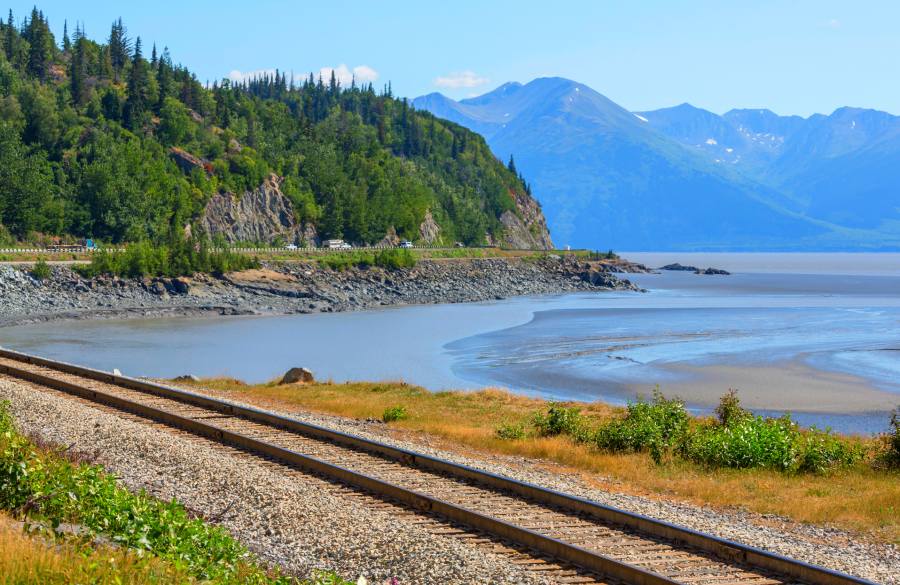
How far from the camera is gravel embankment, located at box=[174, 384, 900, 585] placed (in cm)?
1404

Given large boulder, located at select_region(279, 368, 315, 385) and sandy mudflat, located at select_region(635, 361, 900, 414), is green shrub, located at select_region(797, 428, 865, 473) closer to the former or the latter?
sandy mudflat, located at select_region(635, 361, 900, 414)

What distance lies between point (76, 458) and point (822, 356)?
5687 cm

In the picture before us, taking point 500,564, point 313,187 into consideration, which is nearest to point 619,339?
point 500,564

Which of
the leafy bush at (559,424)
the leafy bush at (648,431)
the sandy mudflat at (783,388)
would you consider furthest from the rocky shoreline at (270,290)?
the leafy bush at (648,431)

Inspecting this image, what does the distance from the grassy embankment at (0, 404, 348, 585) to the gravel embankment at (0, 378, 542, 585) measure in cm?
131

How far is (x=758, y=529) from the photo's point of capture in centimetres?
1623

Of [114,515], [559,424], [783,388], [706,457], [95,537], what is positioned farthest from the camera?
[783,388]

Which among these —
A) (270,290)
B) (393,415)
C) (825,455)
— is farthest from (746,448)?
(270,290)

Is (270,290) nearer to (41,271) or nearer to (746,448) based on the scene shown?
(41,271)

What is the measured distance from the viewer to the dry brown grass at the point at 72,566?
32.0 ft

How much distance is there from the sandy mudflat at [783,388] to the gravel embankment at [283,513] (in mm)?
30875

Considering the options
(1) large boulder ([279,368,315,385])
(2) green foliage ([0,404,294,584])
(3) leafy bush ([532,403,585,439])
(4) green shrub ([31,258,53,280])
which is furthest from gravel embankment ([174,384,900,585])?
(4) green shrub ([31,258,53,280])

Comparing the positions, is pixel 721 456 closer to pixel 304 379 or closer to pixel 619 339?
pixel 304 379

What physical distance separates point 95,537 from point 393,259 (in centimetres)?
13674
